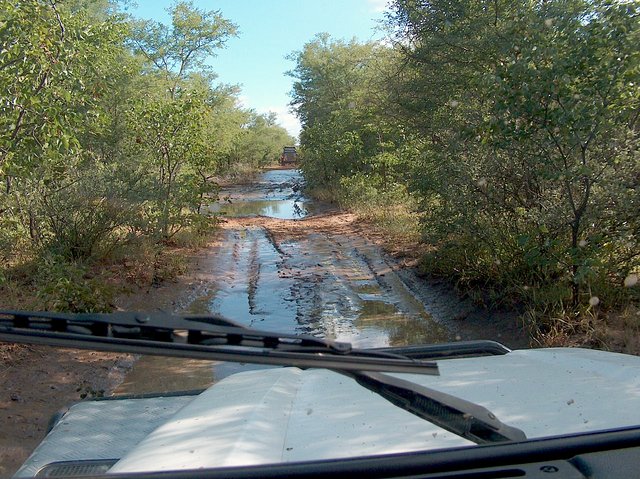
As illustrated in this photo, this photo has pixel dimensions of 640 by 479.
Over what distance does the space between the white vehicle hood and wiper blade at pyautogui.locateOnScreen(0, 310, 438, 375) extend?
0.69 ft

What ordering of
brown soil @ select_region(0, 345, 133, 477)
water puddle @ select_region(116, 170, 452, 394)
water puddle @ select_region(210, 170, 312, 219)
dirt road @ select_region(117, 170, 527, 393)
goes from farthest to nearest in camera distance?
water puddle @ select_region(210, 170, 312, 219) → dirt road @ select_region(117, 170, 527, 393) → water puddle @ select_region(116, 170, 452, 394) → brown soil @ select_region(0, 345, 133, 477)

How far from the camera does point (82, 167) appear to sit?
10.4m

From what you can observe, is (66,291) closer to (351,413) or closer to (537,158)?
(537,158)

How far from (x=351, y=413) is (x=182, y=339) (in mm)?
616

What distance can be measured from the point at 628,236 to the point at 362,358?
17.9 feet

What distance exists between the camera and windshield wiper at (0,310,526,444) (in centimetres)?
176

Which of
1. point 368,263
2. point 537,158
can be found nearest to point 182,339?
point 537,158

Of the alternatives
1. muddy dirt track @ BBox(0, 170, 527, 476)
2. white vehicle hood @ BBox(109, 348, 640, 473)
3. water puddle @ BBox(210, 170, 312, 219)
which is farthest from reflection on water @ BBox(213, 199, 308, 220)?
white vehicle hood @ BBox(109, 348, 640, 473)

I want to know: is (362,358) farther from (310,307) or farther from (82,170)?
(82,170)

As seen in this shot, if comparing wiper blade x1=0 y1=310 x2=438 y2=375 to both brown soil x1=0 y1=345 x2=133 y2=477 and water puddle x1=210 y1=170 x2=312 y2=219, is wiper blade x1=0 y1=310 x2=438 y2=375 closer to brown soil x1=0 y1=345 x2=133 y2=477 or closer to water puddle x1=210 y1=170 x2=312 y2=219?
brown soil x1=0 y1=345 x2=133 y2=477

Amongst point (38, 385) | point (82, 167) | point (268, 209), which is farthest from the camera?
point (268, 209)

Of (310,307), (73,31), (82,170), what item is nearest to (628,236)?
(310,307)

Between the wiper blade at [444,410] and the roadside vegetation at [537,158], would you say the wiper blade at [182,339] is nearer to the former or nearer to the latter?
the wiper blade at [444,410]

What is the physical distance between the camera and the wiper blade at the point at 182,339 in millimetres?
1751
